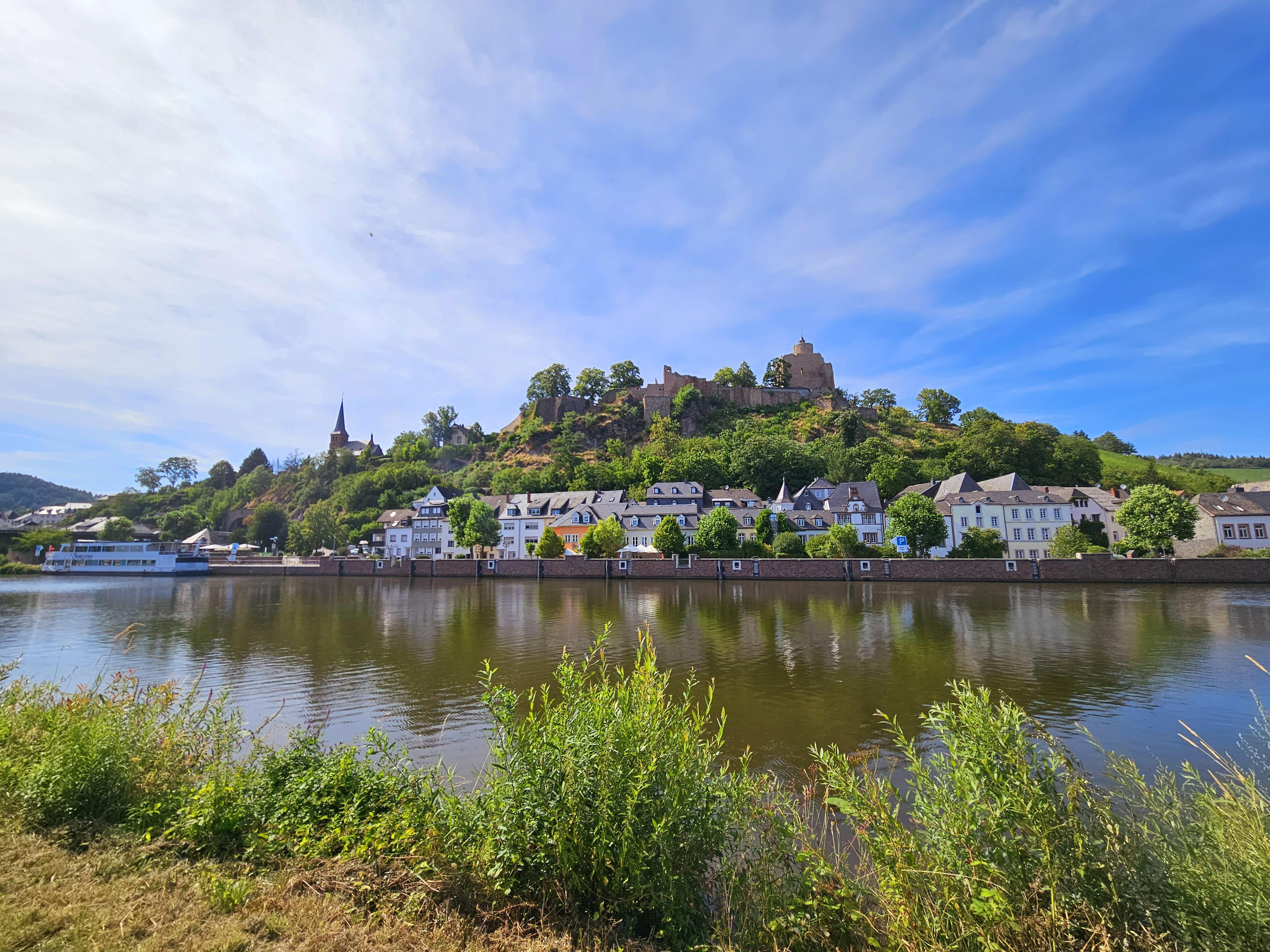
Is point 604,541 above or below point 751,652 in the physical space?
above

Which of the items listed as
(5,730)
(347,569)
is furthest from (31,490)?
(5,730)

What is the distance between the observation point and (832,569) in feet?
171

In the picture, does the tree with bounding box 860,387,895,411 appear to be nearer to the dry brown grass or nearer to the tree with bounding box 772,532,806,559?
the tree with bounding box 772,532,806,559

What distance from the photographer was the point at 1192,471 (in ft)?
308

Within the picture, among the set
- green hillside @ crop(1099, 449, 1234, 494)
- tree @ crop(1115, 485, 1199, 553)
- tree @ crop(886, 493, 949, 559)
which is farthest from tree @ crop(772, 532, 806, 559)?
green hillside @ crop(1099, 449, 1234, 494)

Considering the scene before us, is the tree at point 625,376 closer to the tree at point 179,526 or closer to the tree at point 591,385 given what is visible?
the tree at point 591,385

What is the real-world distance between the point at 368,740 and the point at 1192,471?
12777 cm

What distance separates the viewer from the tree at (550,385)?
120 meters

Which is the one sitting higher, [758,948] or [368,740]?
[368,740]

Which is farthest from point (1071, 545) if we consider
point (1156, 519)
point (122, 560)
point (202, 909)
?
point (122, 560)

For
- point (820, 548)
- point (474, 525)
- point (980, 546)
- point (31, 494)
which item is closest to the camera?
point (980, 546)

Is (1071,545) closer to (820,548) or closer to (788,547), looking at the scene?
(820,548)

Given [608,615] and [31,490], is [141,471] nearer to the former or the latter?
[31,490]

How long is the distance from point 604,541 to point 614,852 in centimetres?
5559
